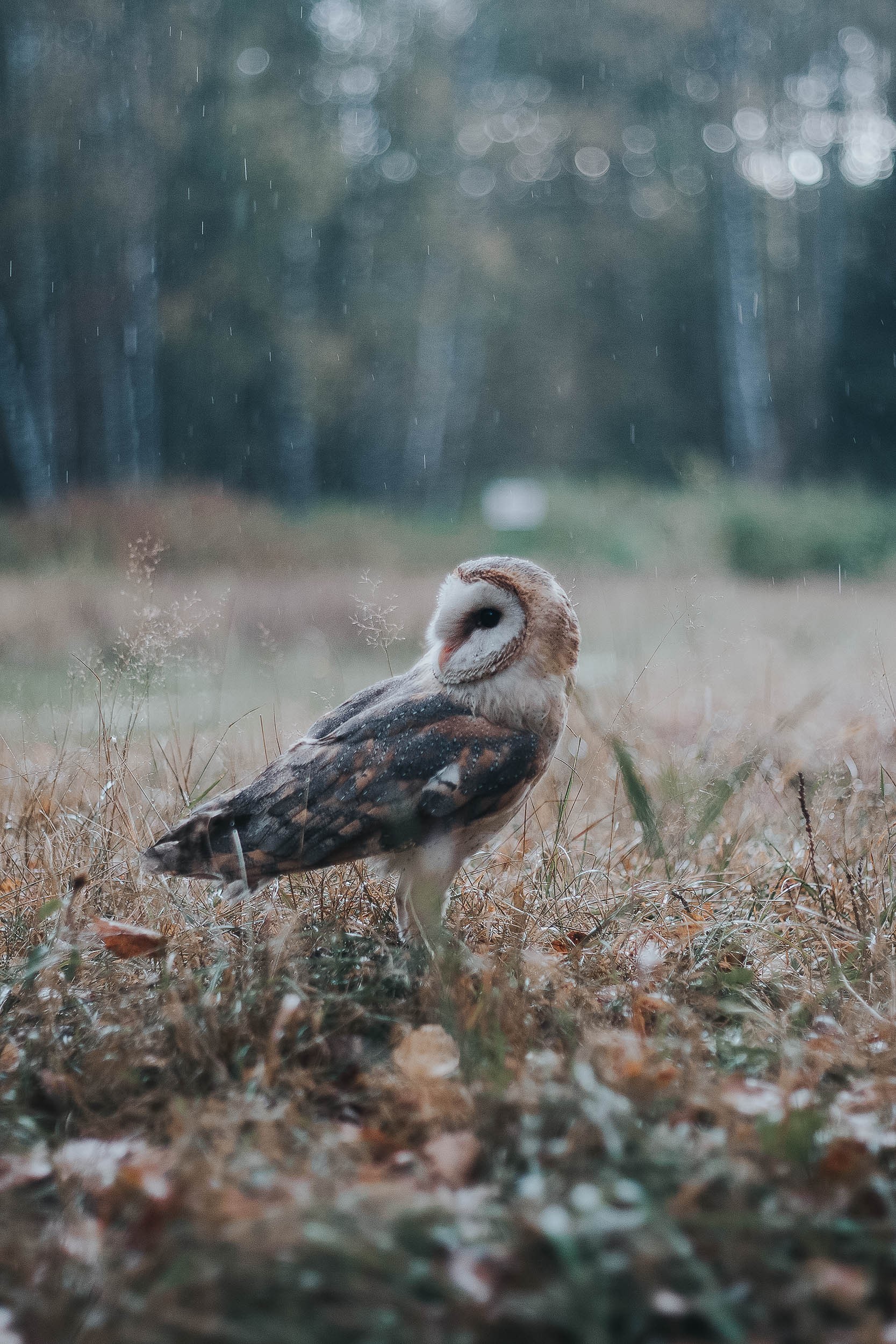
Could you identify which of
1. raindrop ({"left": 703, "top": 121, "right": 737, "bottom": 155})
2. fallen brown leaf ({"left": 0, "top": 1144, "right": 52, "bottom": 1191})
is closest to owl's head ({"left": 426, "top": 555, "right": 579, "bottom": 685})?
fallen brown leaf ({"left": 0, "top": 1144, "right": 52, "bottom": 1191})

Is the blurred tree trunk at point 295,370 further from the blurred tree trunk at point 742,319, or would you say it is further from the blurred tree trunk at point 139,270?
the blurred tree trunk at point 742,319

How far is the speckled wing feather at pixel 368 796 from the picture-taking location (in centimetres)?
257

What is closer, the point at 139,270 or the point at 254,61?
the point at 139,270

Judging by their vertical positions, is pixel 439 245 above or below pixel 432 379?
above

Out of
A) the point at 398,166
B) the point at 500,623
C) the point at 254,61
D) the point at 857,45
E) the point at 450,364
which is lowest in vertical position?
the point at 500,623

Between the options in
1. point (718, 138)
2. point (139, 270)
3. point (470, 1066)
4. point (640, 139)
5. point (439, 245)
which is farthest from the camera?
point (640, 139)

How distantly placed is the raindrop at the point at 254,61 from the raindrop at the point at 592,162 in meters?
7.29

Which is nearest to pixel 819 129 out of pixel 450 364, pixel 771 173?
pixel 771 173

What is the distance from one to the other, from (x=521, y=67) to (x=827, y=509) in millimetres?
10796

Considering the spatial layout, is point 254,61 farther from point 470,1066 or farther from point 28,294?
point 470,1066

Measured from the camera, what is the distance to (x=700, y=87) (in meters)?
18.3

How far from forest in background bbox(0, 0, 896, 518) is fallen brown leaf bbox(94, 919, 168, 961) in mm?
12669

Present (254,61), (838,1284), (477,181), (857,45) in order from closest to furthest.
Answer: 1. (838,1284)
2. (254,61)
3. (857,45)
4. (477,181)

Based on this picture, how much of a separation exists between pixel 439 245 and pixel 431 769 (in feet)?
49.7
